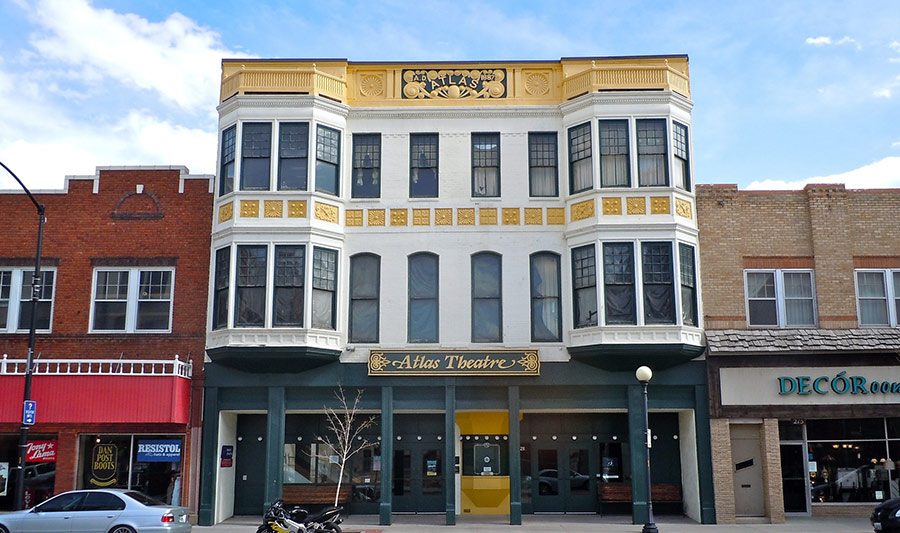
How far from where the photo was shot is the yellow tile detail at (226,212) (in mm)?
22703

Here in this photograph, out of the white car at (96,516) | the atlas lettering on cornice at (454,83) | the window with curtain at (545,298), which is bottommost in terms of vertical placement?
the white car at (96,516)

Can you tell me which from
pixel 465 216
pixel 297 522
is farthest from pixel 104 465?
pixel 465 216

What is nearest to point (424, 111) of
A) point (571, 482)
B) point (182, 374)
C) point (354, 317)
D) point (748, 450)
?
point (354, 317)

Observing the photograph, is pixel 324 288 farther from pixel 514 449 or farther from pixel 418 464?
pixel 514 449

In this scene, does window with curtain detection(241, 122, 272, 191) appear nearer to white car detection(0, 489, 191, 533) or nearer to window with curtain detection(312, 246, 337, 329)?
window with curtain detection(312, 246, 337, 329)

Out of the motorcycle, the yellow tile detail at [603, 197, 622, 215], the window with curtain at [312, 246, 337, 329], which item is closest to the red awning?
the window with curtain at [312, 246, 337, 329]

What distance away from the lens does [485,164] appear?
2367 centimetres

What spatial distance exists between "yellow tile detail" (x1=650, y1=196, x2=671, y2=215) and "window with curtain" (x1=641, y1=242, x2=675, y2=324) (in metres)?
0.85

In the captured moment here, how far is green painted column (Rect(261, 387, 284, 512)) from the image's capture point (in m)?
21.8

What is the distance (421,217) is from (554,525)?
29.8ft

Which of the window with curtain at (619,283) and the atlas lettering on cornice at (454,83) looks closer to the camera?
the window with curtain at (619,283)

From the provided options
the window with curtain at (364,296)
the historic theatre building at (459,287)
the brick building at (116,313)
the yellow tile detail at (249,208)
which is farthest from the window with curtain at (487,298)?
the brick building at (116,313)

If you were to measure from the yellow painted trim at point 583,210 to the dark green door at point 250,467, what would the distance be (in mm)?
10771

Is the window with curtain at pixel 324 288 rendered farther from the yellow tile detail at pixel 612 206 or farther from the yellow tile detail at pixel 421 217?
the yellow tile detail at pixel 612 206
